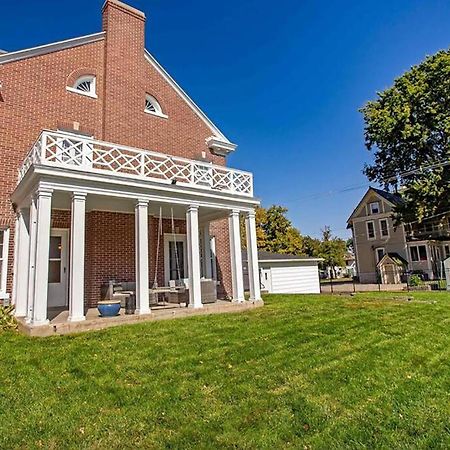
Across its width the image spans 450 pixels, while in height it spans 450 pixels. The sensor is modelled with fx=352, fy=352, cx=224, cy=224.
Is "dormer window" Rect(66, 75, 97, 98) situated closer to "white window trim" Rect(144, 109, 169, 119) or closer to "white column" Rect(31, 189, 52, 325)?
"white window trim" Rect(144, 109, 169, 119)

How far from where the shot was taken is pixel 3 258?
32.6 ft

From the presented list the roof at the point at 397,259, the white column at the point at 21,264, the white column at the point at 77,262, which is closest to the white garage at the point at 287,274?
the white column at the point at 21,264

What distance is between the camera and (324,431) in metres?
3.48

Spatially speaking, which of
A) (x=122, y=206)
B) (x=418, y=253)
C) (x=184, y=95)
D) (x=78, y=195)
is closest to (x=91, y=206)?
(x=122, y=206)

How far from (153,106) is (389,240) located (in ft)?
108

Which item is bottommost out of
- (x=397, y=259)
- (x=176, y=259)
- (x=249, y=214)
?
(x=176, y=259)

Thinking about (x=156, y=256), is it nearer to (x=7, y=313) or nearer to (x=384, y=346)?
(x=7, y=313)

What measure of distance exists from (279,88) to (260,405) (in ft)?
61.0

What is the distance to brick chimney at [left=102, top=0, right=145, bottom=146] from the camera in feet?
41.1

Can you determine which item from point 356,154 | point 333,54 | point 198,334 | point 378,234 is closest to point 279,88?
point 333,54

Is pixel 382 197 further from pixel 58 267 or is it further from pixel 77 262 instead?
pixel 77 262

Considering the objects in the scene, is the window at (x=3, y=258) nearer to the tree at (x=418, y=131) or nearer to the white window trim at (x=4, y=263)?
the white window trim at (x=4, y=263)

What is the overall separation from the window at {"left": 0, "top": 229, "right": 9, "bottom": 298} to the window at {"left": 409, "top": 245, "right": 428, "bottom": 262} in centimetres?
3755

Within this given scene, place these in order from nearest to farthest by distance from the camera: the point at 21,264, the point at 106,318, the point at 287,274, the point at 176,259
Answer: the point at 106,318
the point at 21,264
the point at 176,259
the point at 287,274
